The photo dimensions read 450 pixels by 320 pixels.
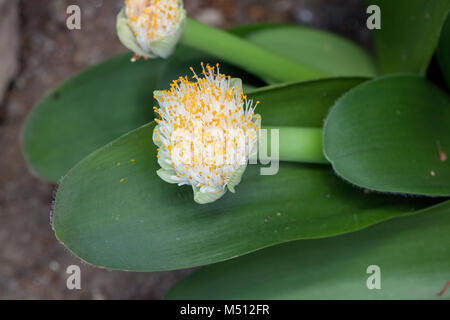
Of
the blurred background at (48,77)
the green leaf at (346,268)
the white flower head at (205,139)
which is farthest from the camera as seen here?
the blurred background at (48,77)

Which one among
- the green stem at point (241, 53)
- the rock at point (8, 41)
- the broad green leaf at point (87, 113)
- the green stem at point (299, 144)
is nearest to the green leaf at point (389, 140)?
the green stem at point (299, 144)

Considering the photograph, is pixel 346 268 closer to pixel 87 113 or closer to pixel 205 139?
pixel 205 139

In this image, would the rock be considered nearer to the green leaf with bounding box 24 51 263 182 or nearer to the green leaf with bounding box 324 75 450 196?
the green leaf with bounding box 24 51 263 182

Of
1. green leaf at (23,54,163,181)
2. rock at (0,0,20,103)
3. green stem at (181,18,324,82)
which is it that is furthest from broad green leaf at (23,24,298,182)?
rock at (0,0,20,103)

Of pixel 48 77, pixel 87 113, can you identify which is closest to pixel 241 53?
pixel 87 113

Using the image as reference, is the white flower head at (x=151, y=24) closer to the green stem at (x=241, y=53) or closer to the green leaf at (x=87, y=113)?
the green stem at (x=241, y=53)

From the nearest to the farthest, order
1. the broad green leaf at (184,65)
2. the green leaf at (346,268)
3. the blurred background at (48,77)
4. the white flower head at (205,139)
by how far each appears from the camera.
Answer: the white flower head at (205,139) → the green leaf at (346,268) → the broad green leaf at (184,65) → the blurred background at (48,77)
